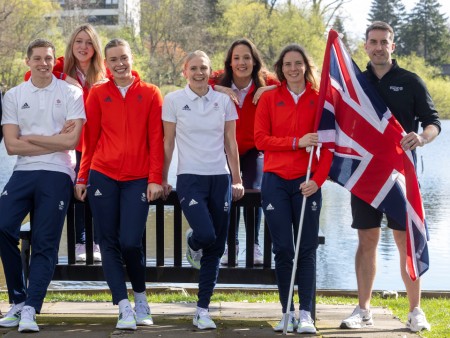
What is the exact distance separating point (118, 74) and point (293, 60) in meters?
1.14

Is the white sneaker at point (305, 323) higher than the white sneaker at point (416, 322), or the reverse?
the white sneaker at point (305, 323)

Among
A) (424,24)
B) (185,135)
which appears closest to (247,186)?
(185,135)

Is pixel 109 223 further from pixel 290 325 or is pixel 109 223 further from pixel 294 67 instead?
pixel 294 67

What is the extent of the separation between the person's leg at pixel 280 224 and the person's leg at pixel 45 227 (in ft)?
4.38

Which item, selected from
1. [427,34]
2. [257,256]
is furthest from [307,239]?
Result: [427,34]

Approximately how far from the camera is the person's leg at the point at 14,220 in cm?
600

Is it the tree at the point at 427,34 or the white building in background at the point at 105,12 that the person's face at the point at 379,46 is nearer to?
the white building in background at the point at 105,12

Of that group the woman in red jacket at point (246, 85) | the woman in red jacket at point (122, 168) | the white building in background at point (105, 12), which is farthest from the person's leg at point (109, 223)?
the white building in background at point (105, 12)

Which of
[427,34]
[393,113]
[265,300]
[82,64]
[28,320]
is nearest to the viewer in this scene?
[28,320]

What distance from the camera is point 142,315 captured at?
6.19 m

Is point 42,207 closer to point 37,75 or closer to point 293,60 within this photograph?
point 37,75

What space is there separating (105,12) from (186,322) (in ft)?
254

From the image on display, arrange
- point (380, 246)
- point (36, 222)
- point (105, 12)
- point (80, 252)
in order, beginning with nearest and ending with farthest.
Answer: point (36, 222)
point (80, 252)
point (380, 246)
point (105, 12)

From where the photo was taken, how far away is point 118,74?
6113 millimetres
